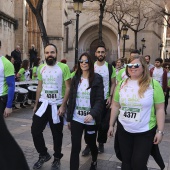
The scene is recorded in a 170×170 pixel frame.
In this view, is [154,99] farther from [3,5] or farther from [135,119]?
[3,5]

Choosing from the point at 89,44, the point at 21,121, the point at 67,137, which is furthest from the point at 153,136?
the point at 89,44

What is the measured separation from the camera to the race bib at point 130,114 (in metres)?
3.80

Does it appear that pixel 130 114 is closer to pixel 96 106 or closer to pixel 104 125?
pixel 96 106

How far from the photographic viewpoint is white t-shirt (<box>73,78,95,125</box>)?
468 centimetres

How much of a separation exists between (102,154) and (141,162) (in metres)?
2.47

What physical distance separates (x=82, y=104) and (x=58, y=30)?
2702cm

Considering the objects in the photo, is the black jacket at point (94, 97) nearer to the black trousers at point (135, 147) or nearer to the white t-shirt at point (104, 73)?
the black trousers at point (135, 147)

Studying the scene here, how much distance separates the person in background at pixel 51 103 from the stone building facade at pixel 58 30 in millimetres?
13569

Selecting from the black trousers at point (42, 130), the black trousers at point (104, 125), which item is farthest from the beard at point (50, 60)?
the black trousers at point (104, 125)

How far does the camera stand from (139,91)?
12.5 feet

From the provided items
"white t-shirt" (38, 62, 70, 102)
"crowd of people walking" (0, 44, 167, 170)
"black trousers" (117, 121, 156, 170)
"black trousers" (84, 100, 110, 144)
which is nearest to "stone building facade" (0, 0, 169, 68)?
"black trousers" (84, 100, 110, 144)

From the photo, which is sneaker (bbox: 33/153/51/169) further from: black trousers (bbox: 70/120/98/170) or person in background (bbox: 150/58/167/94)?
person in background (bbox: 150/58/167/94)

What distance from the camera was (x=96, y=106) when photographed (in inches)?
183

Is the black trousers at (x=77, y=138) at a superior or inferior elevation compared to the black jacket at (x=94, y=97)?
inferior
